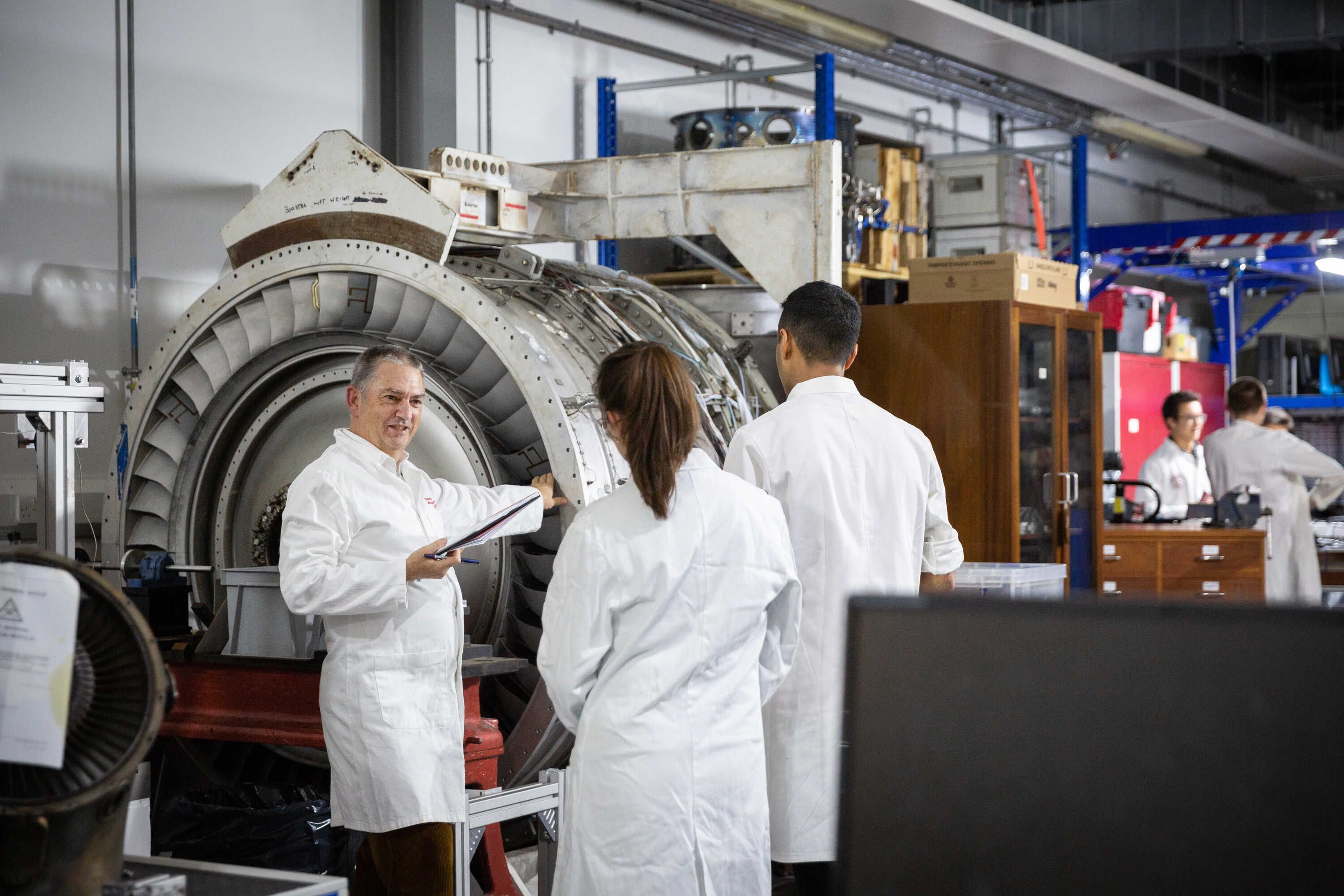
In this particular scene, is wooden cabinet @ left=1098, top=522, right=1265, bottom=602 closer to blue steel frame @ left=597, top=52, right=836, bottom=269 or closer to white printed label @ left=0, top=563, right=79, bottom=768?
blue steel frame @ left=597, top=52, right=836, bottom=269

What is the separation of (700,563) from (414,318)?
2.23 meters

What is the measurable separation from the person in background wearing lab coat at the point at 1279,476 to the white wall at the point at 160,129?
3.97m

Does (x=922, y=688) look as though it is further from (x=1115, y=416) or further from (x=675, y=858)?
(x=1115, y=416)

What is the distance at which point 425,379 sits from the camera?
14.2ft

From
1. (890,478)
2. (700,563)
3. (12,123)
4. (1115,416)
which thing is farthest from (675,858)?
(1115,416)

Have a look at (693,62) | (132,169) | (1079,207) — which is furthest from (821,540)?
(693,62)

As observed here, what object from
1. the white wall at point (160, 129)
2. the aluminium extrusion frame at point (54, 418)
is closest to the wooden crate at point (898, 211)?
the white wall at point (160, 129)

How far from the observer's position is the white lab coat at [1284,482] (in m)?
7.07

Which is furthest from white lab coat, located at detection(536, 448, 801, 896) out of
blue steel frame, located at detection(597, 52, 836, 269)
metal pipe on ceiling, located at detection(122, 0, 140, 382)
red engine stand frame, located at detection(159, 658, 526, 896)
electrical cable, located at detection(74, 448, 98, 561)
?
blue steel frame, located at detection(597, 52, 836, 269)

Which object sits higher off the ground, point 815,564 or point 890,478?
point 890,478

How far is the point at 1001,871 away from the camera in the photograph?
781mm

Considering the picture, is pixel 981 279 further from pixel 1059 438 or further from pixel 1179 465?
pixel 1179 465

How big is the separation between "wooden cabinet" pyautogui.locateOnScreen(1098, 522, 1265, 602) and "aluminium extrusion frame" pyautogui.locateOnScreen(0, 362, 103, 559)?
4721 millimetres

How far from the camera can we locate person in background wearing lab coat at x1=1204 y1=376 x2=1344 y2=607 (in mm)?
7082
